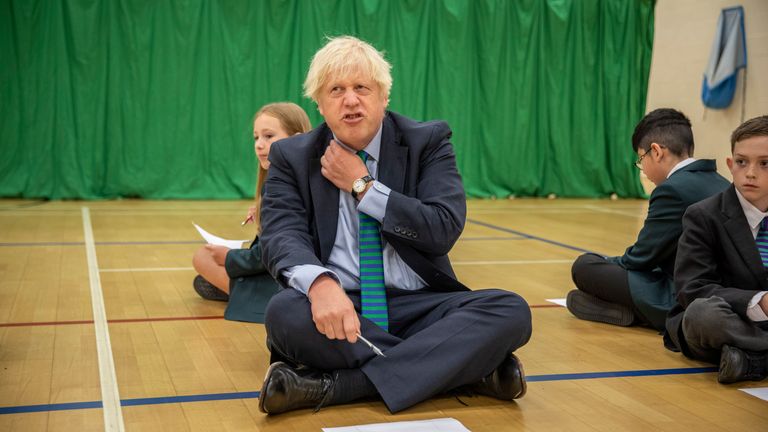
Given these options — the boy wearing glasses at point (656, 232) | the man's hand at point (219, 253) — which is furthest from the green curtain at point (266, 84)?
the boy wearing glasses at point (656, 232)

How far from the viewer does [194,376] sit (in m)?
2.33

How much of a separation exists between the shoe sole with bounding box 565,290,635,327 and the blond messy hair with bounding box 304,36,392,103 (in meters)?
1.45

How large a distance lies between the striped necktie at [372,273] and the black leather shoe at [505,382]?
11.6 inches

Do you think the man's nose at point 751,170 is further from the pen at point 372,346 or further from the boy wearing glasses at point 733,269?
the pen at point 372,346

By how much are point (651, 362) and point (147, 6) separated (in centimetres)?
585

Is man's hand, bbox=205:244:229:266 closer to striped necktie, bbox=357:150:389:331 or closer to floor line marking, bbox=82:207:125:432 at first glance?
floor line marking, bbox=82:207:125:432

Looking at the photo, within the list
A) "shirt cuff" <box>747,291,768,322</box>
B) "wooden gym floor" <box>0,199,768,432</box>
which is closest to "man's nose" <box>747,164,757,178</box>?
"shirt cuff" <box>747,291,768,322</box>

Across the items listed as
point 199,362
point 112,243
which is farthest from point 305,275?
point 112,243

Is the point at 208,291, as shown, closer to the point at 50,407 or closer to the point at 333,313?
the point at 50,407

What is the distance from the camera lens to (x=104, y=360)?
8.09ft

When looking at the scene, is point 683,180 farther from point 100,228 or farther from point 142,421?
point 100,228

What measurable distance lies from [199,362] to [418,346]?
0.79 metres

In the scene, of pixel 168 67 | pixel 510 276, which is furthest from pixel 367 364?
pixel 168 67

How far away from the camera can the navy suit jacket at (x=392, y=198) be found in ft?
6.83
